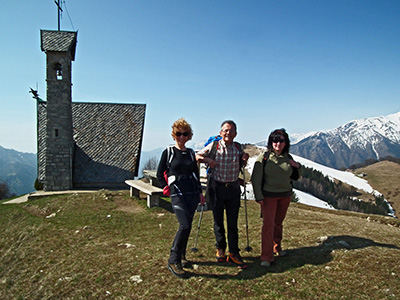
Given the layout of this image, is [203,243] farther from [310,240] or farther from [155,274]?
[310,240]

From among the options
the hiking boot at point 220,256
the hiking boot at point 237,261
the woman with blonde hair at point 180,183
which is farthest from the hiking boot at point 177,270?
the hiking boot at point 237,261

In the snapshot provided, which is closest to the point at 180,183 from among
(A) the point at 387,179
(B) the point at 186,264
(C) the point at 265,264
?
(B) the point at 186,264

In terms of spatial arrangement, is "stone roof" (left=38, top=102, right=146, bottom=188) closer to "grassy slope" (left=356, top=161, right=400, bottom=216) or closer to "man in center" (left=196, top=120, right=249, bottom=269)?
"man in center" (left=196, top=120, right=249, bottom=269)

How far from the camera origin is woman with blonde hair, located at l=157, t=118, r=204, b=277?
5.00 metres

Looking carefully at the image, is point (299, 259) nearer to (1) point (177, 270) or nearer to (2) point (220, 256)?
(2) point (220, 256)

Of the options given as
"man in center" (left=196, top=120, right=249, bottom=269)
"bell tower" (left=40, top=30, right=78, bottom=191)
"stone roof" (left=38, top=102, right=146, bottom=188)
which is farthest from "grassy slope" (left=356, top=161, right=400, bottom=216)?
"man in center" (left=196, top=120, right=249, bottom=269)

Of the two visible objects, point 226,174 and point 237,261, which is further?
point 237,261

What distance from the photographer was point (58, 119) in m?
18.6

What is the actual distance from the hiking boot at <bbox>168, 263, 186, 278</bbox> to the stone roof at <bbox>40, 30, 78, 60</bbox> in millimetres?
18746

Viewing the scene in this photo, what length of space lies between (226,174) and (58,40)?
1957 centimetres

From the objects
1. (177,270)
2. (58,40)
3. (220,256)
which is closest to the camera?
(177,270)

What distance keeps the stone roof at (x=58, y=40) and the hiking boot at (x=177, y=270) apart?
61.5 ft

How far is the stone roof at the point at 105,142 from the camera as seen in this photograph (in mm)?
20219

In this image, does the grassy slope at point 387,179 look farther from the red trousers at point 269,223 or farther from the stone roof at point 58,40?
the red trousers at point 269,223
